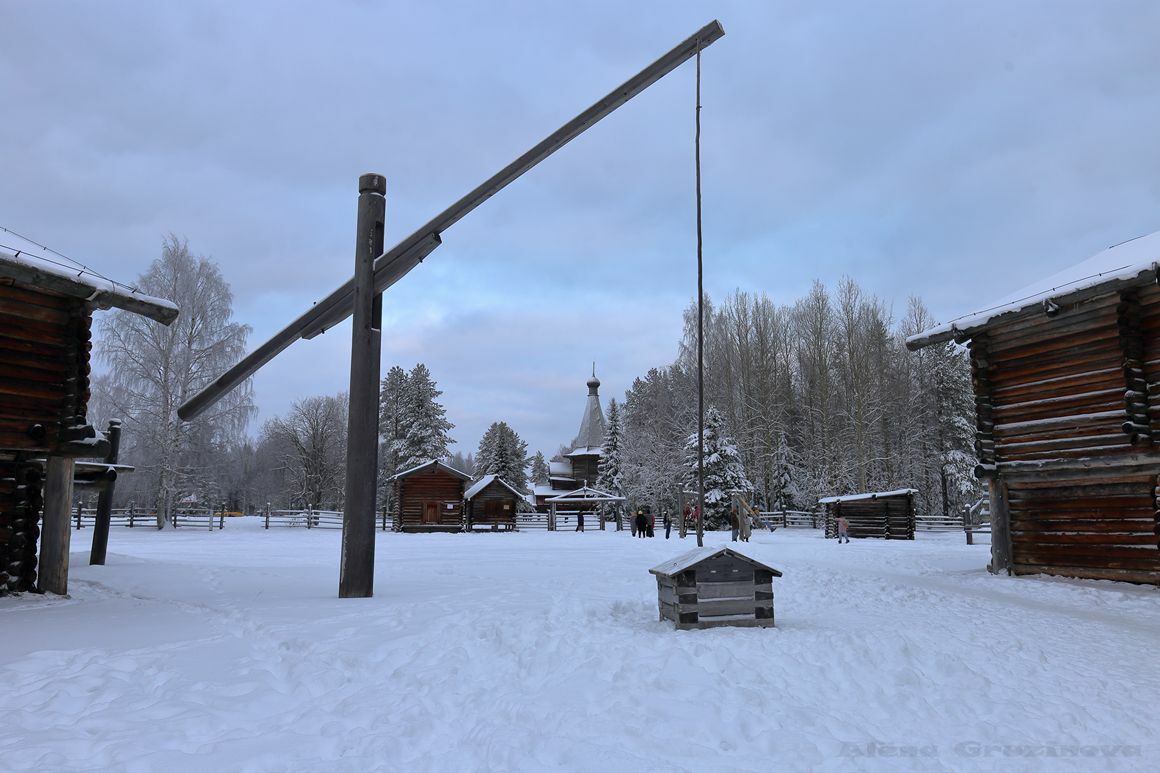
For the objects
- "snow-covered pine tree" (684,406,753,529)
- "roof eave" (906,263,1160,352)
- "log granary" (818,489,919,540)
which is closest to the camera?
"roof eave" (906,263,1160,352)

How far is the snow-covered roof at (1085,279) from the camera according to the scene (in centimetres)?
1253

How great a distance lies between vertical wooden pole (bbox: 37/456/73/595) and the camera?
9383 mm

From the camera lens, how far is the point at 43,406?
9.44m

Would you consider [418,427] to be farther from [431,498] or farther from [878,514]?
[878,514]

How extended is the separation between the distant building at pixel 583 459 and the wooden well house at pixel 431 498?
2234 centimetres

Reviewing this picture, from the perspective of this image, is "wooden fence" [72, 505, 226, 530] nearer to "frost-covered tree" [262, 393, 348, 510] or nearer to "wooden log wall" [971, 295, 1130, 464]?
"frost-covered tree" [262, 393, 348, 510]

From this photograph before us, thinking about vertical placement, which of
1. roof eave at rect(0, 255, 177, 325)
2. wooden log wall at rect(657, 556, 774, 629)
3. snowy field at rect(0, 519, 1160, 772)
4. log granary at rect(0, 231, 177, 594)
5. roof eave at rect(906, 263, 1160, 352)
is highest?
roof eave at rect(906, 263, 1160, 352)

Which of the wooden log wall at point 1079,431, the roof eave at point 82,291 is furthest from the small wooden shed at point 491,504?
the roof eave at point 82,291

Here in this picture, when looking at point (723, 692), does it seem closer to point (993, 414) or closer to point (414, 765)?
point (414, 765)

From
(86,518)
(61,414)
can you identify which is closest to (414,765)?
(61,414)

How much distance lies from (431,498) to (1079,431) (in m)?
31.1

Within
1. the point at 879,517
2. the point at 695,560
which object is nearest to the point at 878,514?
the point at 879,517

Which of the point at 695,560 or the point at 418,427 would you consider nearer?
the point at 695,560

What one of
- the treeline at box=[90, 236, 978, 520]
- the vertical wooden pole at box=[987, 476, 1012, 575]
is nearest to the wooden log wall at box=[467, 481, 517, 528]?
the treeline at box=[90, 236, 978, 520]
